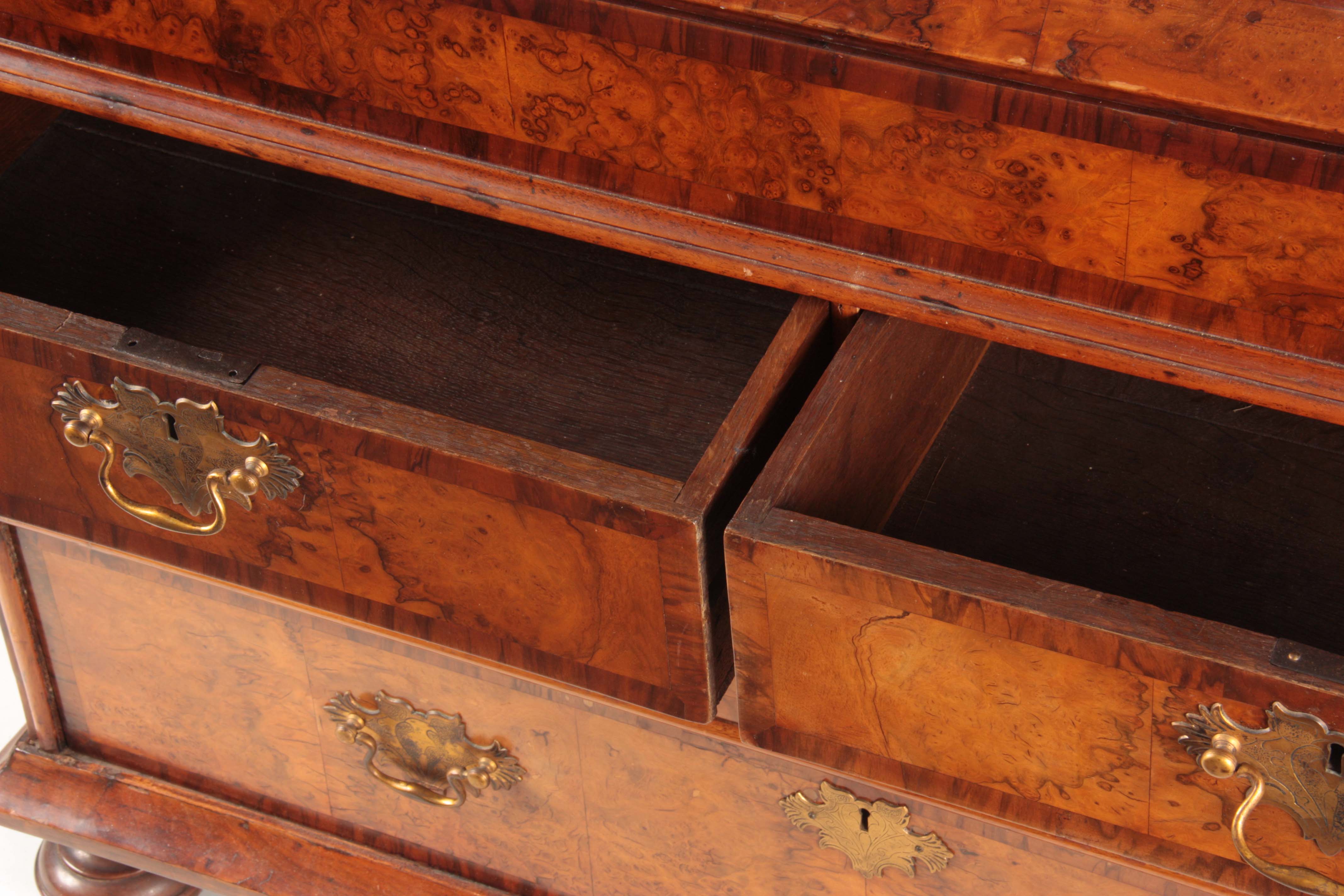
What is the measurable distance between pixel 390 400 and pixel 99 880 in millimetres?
551

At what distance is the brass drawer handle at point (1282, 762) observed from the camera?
58 cm

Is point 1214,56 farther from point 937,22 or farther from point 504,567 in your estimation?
point 504,567

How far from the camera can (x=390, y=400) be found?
839mm

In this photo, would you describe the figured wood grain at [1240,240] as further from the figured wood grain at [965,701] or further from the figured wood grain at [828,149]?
the figured wood grain at [965,701]

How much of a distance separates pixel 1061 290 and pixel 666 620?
0.23 metres

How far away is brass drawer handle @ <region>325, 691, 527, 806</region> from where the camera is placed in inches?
36.7

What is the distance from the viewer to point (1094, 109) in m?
0.58

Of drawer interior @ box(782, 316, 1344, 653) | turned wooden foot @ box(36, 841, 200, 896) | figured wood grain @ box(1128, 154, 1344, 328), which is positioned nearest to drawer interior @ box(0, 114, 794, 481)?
drawer interior @ box(782, 316, 1344, 653)

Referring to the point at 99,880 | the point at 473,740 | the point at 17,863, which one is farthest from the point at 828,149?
the point at 17,863

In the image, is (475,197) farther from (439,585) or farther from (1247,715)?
(1247,715)

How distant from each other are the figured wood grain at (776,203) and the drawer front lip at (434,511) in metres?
0.06

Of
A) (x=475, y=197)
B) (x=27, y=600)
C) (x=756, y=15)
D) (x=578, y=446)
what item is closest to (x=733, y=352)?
(x=578, y=446)

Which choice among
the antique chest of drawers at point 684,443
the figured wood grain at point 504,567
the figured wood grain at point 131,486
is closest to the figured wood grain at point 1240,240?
the antique chest of drawers at point 684,443

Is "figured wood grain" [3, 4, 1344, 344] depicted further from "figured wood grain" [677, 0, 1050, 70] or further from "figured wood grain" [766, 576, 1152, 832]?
"figured wood grain" [766, 576, 1152, 832]
